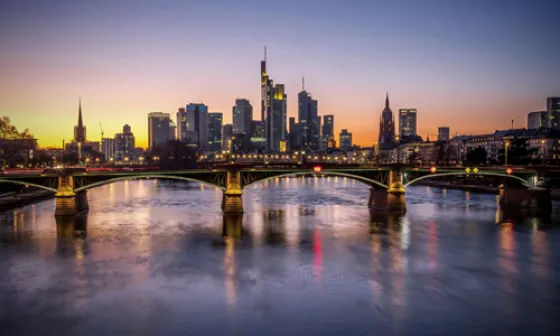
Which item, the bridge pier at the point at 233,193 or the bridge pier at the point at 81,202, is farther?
the bridge pier at the point at 81,202

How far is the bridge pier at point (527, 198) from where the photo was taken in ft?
225

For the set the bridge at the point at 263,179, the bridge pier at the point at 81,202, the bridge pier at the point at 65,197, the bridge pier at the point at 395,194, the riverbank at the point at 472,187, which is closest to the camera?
the bridge pier at the point at 65,197

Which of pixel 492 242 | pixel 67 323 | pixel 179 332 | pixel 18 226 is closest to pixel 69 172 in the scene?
pixel 18 226

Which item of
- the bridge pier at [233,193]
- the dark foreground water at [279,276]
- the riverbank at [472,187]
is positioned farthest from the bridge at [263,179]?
the riverbank at [472,187]

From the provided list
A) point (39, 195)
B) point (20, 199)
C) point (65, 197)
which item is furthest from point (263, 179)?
point (39, 195)

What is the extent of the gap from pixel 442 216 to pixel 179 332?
5047 centimetres

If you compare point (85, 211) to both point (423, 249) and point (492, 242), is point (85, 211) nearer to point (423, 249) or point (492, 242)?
point (423, 249)

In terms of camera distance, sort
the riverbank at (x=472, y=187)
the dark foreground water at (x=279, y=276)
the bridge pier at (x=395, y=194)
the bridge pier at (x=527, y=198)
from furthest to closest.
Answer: the riverbank at (x=472, y=187)
the bridge pier at (x=527, y=198)
the bridge pier at (x=395, y=194)
the dark foreground water at (x=279, y=276)

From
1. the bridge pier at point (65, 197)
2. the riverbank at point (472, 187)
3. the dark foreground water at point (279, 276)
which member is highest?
the bridge pier at point (65, 197)

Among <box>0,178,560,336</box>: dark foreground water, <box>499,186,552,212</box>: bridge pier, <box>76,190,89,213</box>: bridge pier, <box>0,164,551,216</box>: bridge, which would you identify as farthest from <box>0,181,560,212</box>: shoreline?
<box>499,186,552,212</box>: bridge pier

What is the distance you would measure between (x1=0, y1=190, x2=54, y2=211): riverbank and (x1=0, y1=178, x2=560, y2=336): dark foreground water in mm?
13256

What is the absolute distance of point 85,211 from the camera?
6538cm

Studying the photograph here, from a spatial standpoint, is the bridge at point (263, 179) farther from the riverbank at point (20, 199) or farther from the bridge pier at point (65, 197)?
the riverbank at point (20, 199)

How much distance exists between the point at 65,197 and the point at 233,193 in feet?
74.3
